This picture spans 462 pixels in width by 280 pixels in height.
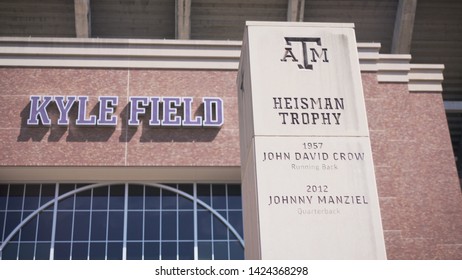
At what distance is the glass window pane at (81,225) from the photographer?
18609 millimetres

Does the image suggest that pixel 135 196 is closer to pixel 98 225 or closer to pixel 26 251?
pixel 98 225

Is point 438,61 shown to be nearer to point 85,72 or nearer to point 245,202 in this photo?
point 85,72

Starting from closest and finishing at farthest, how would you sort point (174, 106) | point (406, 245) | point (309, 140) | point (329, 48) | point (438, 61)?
point (309, 140) → point (329, 48) → point (406, 245) → point (174, 106) → point (438, 61)

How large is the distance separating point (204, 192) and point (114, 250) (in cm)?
333

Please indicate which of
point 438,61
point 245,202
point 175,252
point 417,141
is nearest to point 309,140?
point 245,202

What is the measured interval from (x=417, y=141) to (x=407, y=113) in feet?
3.29

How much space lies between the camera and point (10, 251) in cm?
1839

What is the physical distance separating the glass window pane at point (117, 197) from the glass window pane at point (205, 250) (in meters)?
2.74

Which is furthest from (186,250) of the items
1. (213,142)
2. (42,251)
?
(42,251)

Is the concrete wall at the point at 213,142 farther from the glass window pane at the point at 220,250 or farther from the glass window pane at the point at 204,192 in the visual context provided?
the glass window pane at the point at 220,250

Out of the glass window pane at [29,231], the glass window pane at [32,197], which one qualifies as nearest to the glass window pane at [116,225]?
the glass window pane at [29,231]

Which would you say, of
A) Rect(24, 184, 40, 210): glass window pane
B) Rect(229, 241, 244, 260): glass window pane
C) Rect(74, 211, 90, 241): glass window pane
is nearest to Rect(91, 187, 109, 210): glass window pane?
Rect(74, 211, 90, 241): glass window pane

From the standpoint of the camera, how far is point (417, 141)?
19.9m

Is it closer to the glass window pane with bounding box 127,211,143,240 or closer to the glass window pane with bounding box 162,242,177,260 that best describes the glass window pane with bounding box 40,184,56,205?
the glass window pane with bounding box 127,211,143,240
